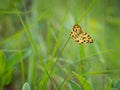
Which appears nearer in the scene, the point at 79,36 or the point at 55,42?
the point at 79,36

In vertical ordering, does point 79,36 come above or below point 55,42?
above

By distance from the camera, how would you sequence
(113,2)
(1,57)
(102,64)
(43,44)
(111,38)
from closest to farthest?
(1,57)
(102,64)
(43,44)
(111,38)
(113,2)

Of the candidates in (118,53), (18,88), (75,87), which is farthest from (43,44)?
(75,87)

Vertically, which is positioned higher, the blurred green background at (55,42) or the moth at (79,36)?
the moth at (79,36)

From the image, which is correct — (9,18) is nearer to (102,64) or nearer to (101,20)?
(101,20)

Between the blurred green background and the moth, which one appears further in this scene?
the blurred green background

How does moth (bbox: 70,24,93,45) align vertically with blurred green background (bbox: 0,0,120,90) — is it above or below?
above

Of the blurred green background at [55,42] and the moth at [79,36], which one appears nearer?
the moth at [79,36]

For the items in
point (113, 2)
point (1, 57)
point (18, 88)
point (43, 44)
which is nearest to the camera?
point (1, 57)
